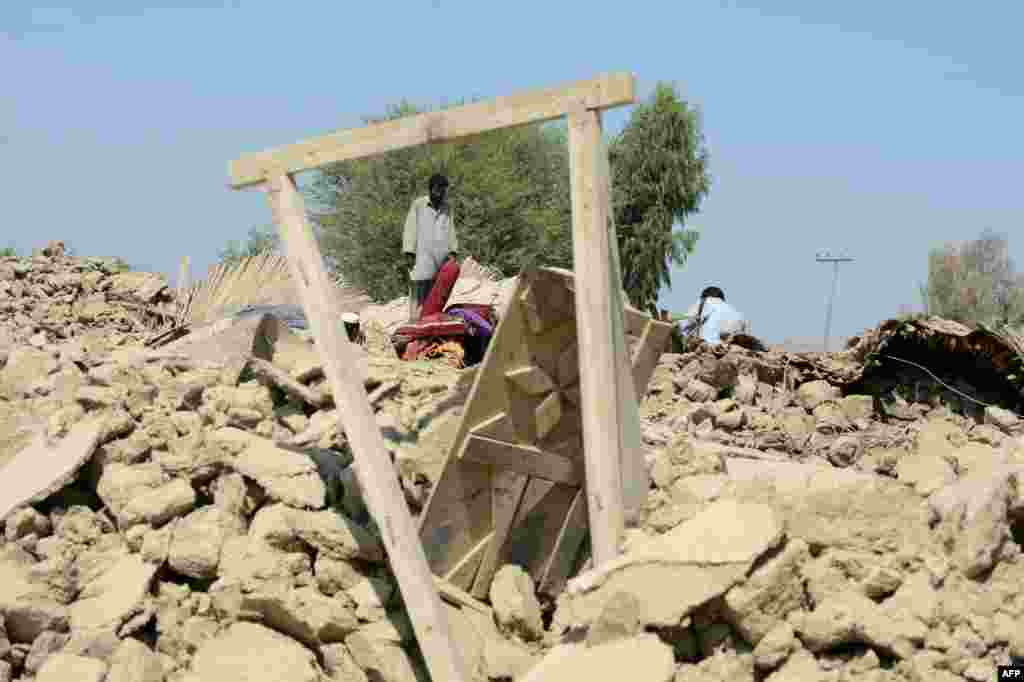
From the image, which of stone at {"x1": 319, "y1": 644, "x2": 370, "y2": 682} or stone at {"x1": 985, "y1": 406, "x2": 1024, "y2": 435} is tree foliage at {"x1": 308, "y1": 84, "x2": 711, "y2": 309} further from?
stone at {"x1": 319, "y1": 644, "x2": 370, "y2": 682}

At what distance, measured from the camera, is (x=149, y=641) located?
185 inches

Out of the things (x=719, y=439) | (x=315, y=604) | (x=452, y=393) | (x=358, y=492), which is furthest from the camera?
(x=719, y=439)

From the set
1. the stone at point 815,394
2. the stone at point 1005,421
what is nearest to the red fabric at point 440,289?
the stone at point 815,394

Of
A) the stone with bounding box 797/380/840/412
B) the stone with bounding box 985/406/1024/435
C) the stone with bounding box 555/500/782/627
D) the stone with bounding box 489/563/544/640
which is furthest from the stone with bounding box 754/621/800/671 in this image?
the stone with bounding box 797/380/840/412

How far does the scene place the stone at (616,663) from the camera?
3.62m

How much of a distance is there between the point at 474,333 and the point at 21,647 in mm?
4251

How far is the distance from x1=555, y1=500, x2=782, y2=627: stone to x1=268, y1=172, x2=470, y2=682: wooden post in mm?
501

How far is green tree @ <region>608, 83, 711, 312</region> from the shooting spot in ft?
89.8

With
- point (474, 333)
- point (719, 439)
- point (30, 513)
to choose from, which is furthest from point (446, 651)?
point (474, 333)

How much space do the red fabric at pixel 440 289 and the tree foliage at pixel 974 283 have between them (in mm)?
21114

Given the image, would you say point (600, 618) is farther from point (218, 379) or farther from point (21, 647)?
point (218, 379)

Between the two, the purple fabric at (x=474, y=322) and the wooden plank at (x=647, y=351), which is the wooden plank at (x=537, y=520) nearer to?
the wooden plank at (x=647, y=351)

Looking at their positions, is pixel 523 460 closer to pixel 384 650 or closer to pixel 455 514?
pixel 455 514

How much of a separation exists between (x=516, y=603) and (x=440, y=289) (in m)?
4.35
